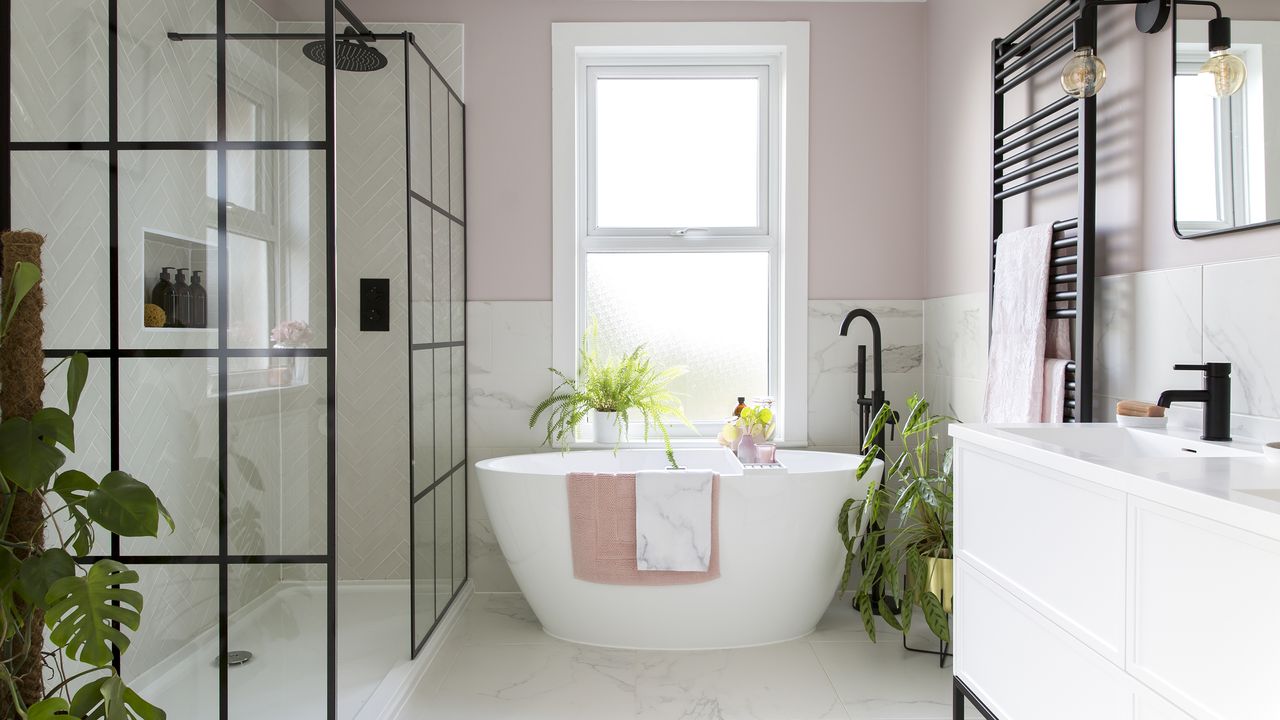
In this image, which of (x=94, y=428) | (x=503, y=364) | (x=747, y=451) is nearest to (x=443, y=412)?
(x=503, y=364)

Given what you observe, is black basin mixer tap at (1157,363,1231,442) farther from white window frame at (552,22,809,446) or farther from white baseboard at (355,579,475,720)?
white baseboard at (355,579,475,720)

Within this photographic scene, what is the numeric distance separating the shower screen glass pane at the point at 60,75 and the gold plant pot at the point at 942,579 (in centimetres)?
263

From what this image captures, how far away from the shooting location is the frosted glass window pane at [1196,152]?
5.90 ft

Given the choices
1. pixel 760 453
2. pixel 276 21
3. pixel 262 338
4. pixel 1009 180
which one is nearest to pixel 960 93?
pixel 1009 180

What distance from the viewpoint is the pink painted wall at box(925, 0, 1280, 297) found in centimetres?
198

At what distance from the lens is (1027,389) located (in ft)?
7.76

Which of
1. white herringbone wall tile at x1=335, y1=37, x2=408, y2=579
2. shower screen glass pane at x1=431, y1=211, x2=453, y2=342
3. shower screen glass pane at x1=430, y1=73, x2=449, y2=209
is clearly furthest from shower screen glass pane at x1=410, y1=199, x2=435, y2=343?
white herringbone wall tile at x1=335, y1=37, x2=408, y2=579

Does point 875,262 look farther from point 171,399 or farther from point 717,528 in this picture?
point 171,399

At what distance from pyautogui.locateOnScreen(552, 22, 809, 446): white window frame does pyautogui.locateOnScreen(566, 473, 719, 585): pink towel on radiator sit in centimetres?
80

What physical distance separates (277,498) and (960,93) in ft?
9.26

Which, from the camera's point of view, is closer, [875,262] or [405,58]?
[405,58]

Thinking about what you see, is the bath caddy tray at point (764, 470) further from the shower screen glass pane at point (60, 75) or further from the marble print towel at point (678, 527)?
the shower screen glass pane at point (60, 75)

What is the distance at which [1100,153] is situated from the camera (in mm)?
2262

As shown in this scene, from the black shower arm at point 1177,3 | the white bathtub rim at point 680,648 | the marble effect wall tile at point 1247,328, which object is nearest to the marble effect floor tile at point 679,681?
the white bathtub rim at point 680,648
